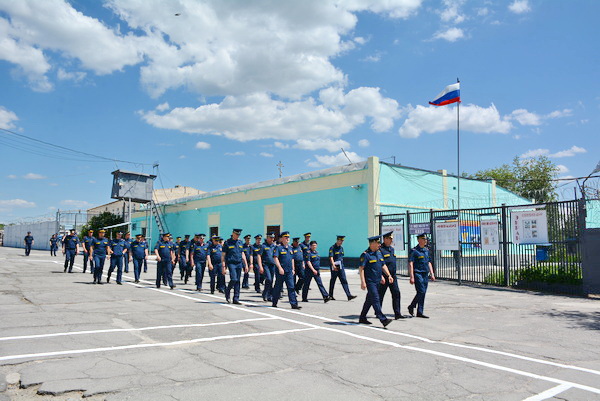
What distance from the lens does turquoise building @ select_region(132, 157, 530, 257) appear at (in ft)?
77.8

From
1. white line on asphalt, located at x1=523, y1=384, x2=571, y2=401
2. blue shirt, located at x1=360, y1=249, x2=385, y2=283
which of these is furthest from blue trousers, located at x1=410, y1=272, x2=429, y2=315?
white line on asphalt, located at x1=523, y1=384, x2=571, y2=401

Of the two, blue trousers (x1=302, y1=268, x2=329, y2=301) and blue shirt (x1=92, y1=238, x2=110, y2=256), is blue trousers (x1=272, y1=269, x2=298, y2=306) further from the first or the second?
blue shirt (x1=92, y1=238, x2=110, y2=256)

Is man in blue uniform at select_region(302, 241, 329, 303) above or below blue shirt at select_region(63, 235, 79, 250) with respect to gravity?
below

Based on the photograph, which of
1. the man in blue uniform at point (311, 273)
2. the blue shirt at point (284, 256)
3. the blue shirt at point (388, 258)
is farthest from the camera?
the man in blue uniform at point (311, 273)

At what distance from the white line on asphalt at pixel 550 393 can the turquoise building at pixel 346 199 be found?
57.7 ft

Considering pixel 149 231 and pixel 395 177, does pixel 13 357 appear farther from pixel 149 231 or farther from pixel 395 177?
pixel 149 231

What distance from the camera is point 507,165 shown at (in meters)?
53.5

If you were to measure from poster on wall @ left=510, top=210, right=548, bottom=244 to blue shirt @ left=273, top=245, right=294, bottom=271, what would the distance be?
807 cm

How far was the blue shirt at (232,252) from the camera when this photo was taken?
11.1 meters

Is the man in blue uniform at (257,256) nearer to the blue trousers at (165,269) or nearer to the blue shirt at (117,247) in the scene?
the blue trousers at (165,269)

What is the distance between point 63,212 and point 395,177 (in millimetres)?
39112

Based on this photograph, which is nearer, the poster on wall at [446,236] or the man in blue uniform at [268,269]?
the man in blue uniform at [268,269]

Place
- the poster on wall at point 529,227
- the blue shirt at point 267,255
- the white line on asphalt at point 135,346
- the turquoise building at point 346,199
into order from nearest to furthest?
the white line on asphalt at point 135,346
the blue shirt at point 267,255
the poster on wall at point 529,227
the turquoise building at point 346,199

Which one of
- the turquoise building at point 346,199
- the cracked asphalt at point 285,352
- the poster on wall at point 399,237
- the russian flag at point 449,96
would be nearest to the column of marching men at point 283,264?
the cracked asphalt at point 285,352
